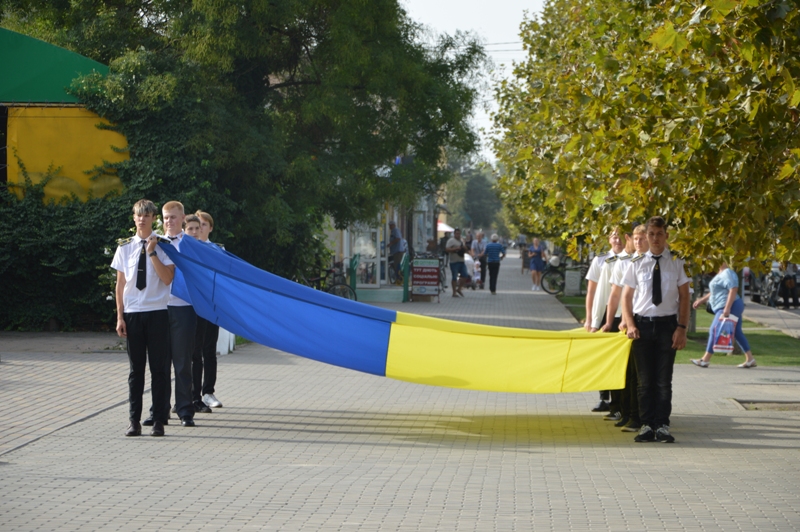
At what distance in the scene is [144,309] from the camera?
942cm

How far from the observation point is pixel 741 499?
7141 millimetres

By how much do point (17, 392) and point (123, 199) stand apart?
7781mm

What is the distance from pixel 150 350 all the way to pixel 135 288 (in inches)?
22.3

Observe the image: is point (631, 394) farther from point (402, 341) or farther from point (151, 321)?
point (151, 321)

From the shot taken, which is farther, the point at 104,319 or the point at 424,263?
the point at 424,263

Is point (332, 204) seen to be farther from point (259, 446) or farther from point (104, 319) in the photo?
point (259, 446)

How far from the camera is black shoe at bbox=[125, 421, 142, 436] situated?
9328 millimetres

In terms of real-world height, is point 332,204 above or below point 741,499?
above

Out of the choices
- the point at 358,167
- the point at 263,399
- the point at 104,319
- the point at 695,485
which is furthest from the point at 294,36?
the point at 695,485

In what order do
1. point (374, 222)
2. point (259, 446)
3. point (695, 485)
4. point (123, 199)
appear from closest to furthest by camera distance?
point (695, 485), point (259, 446), point (123, 199), point (374, 222)

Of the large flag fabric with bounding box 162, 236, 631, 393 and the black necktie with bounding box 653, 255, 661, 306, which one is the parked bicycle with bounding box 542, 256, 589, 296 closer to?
the large flag fabric with bounding box 162, 236, 631, 393

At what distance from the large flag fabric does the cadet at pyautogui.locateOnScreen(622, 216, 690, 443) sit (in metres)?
0.31

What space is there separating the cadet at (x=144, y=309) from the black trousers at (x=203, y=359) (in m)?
0.98

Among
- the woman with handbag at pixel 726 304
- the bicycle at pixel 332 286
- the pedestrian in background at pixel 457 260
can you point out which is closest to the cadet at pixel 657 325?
the woman with handbag at pixel 726 304
